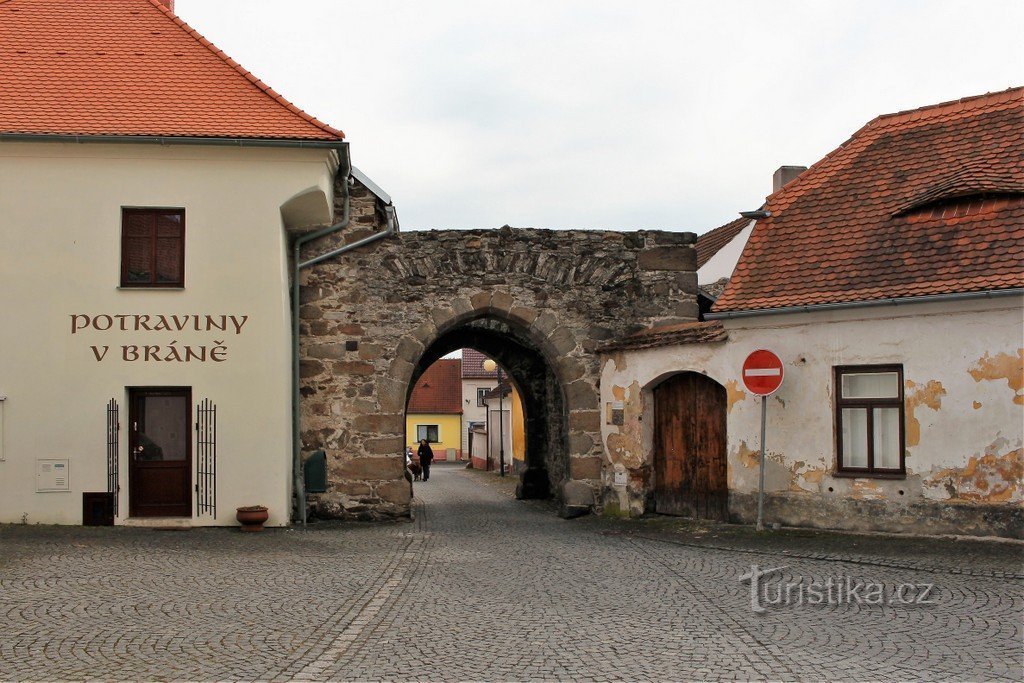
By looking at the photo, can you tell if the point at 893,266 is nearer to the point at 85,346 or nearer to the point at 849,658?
the point at 849,658

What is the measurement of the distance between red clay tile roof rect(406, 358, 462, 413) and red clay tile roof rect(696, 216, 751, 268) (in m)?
40.5

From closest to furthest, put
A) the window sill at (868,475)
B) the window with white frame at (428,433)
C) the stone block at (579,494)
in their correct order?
1. the window sill at (868,475)
2. the stone block at (579,494)
3. the window with white frame at (428,433)

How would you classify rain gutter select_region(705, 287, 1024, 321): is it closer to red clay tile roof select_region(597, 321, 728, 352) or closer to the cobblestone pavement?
red clay tile roof select_region(597, 321, 728, 352)

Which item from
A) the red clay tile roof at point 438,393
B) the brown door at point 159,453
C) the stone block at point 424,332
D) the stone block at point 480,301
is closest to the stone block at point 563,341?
the stone block at point 480,301

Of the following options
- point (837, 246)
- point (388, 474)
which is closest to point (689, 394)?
point (837, 246)

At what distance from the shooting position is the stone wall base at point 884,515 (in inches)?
454

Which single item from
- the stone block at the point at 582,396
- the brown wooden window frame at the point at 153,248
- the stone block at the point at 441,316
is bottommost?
the stone block at the point at 582,396

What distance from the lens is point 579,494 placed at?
16.0 m

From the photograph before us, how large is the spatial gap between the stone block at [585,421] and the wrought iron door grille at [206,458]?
5.26 meters

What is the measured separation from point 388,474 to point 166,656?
8775 mm

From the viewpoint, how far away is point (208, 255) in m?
14.2

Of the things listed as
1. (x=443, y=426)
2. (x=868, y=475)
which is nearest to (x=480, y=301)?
(x=868, y=475)

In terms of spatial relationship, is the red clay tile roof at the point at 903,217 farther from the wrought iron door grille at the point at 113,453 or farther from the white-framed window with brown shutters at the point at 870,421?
the wrought iron door grille at the point at 113,453

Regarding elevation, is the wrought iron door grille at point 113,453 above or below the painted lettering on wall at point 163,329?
below
